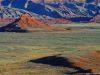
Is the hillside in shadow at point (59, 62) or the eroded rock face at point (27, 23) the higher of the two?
the hillside in shadow at point (59, 62)

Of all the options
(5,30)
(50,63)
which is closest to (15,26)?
(5,30)

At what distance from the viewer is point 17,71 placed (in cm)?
4400

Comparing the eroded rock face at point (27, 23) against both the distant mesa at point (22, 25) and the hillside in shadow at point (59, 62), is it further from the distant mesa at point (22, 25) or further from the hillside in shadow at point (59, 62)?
the hillside in shadow at point (59, 62)

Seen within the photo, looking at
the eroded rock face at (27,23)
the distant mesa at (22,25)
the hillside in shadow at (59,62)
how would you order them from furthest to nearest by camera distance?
1. the eroded rock face at (27,23)
2. the distant mesa at (22,25)
3. the hillside in shadow at (59,62)

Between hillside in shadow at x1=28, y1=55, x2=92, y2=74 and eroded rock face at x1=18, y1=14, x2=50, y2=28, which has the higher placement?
hillside in shadow at x1=28, y1=55, x2=92, y2=74

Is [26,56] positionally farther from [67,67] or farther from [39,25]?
[39,25]

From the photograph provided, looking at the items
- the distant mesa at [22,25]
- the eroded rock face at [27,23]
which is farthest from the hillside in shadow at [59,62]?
the eroded rock face at [27,23]

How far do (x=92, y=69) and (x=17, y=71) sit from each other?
7.21 meters

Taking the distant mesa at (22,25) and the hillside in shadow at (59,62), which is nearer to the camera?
the hillside in shadow at (59,62)

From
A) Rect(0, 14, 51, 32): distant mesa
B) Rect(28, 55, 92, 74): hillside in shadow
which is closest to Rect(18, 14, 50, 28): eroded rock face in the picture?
Rect(0, 14, 51, 32): distant mesa

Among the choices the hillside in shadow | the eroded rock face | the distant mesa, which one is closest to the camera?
the hillside in shadow

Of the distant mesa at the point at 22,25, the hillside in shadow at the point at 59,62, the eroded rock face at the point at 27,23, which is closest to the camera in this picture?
the hillside in shadow at the point at 59,62

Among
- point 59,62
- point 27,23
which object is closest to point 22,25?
point 27,23

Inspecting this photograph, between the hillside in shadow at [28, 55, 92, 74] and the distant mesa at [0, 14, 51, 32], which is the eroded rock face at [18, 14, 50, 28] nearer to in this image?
the distant mesa at [0, 14, 51, 32]
